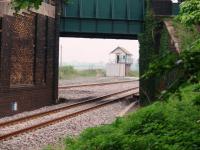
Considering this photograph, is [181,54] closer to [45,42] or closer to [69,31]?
[45,42]

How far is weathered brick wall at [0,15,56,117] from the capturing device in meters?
22.2

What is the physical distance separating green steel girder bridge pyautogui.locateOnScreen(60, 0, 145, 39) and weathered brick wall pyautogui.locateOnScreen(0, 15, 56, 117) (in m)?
4.19

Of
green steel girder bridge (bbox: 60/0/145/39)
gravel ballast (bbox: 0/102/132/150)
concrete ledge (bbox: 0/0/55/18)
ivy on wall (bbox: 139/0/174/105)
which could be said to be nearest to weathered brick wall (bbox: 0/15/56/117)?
concrete ledge (bbox: 0/0/55/18)

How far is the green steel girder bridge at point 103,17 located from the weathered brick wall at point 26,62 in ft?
13.7

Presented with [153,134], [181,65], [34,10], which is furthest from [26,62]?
[181,65]

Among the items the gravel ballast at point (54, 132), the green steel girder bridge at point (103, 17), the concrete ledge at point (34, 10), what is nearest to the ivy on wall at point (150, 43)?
the green steel girder bridge at point (103, 17)

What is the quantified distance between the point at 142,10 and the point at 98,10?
2944mm

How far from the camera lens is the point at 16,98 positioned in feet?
76.7

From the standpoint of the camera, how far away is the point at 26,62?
25016 millimetres

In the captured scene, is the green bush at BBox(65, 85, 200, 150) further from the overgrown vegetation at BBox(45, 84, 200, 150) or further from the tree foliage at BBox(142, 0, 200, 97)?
the tree foliage at BBox(142, 0, 200, 97)

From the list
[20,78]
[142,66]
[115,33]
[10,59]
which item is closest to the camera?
[10,59]

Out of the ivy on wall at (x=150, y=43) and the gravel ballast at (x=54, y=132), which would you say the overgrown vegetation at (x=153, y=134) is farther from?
the ivy on wall at (x=150, y=43)

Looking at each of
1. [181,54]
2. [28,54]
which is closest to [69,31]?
[28,54]

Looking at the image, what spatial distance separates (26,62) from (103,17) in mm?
9036
